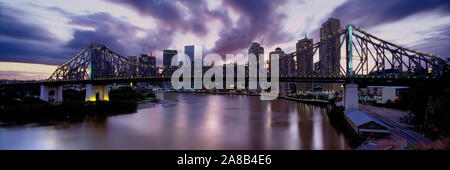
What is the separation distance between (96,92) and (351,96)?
110 ft

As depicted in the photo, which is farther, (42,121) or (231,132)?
(42,121)

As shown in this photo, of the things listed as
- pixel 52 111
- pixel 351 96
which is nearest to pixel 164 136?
pixel 52 111

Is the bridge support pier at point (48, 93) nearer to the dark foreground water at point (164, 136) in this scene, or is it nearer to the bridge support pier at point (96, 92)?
the bridge support pier at point (96, 92)

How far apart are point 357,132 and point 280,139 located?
15.6ft

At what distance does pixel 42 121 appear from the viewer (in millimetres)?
19250

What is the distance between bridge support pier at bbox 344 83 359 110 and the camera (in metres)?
20.4

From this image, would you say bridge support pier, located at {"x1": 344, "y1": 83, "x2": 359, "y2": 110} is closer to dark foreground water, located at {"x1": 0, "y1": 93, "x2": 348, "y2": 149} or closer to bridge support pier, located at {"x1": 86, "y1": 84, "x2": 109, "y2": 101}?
dark foreground water, located at {"x1": 0, "y1": 93, "x2": 348, "y2": 149}

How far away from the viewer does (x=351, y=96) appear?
68.2ft

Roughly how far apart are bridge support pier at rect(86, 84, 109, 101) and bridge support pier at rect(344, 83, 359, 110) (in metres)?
32.0

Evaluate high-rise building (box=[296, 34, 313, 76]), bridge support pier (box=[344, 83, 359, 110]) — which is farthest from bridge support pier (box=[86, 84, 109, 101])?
bridge support pier (box=[344, 83, 359, 110])

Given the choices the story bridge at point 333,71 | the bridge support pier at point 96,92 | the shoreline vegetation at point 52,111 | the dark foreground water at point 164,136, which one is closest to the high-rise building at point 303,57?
the story bridge at point 333,71

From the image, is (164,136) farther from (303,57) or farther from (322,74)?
(303,57)
